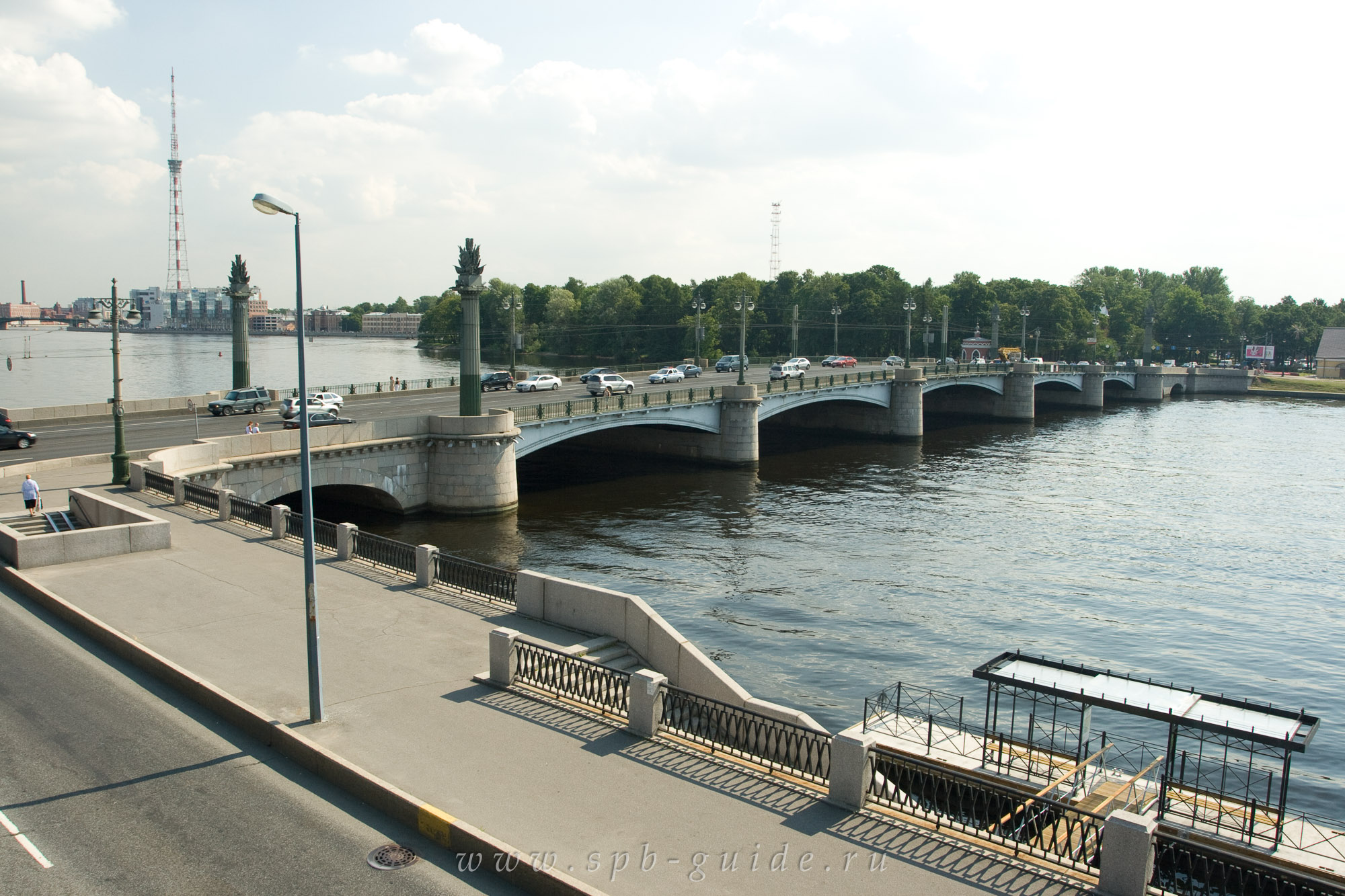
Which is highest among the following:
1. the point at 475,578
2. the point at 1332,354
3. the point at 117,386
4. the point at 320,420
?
the point at 1332,354

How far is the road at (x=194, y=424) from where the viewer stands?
1486 inches

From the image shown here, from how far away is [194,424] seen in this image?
152 feet

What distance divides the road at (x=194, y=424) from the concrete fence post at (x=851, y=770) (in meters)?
34.6

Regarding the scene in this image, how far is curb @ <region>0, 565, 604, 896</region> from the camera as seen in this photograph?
31.0 ft

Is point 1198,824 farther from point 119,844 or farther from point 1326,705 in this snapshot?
point 119,844

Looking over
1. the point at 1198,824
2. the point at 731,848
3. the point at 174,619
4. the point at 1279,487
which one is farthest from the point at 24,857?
the point at 1279,487

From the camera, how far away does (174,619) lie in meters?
17.7

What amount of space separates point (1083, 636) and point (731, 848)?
1974cm

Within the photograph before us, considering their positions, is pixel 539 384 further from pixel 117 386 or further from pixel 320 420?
pixel 117 386

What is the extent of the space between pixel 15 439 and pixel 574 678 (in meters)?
35.0

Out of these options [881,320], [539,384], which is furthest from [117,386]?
[881,320]

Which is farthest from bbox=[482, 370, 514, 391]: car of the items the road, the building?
the building

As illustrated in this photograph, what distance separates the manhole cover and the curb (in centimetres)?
36

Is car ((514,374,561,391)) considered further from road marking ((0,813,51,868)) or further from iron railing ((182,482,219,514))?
road marking ((0,813,51,868))
